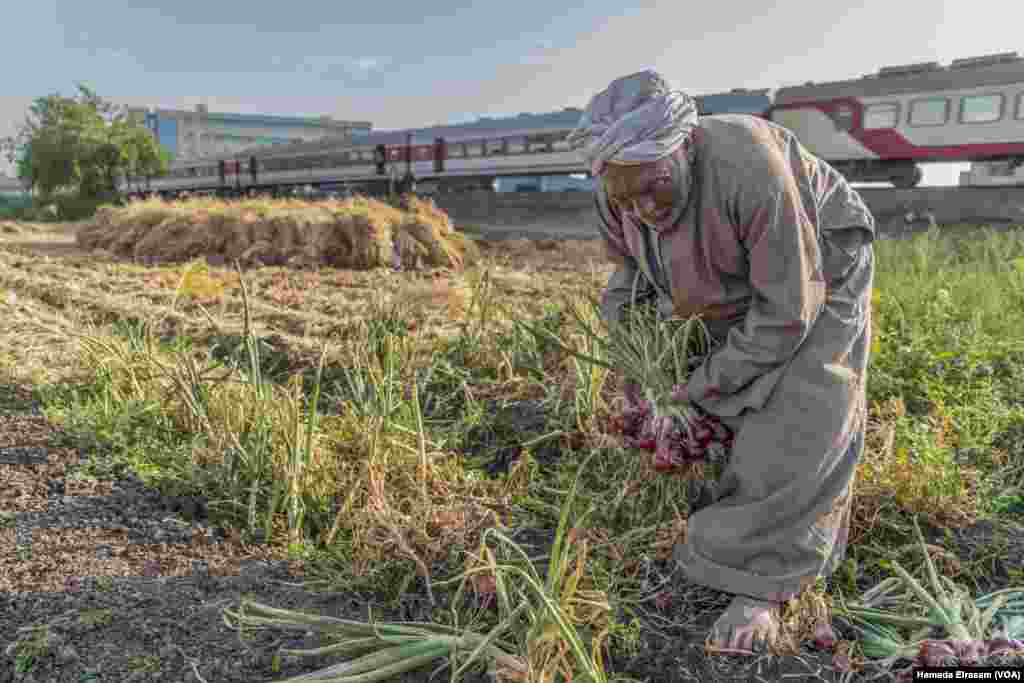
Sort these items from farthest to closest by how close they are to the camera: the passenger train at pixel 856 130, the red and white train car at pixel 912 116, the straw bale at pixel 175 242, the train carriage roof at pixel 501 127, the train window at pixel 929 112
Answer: the train carriage roof at pixel 501 127, the train window at pixel 929 112, the passenger train at pixel 856 130, the red and white train car at pixel 912 116, the straw bale at pixel 175 242

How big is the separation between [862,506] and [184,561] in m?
1.80

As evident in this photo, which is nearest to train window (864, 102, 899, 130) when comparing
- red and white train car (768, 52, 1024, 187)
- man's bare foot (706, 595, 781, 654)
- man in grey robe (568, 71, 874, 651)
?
red and white train car (768, 52, 1024, 187)

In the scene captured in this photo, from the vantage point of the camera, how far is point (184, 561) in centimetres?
177

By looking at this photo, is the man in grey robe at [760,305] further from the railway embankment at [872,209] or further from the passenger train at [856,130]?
the railway embankment at [872,209]

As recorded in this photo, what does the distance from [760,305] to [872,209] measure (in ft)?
44.8

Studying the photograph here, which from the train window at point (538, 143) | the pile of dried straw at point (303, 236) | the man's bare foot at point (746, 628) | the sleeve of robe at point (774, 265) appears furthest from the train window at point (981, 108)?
the man's bare foot at point (746, 628)

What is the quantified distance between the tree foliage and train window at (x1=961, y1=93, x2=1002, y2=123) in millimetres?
31864

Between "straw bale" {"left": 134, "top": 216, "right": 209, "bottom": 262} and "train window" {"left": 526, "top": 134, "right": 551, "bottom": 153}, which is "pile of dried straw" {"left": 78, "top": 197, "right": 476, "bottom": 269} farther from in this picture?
"train window" {"left": 526, "top": 134, "right": 551, "bottom": 153}

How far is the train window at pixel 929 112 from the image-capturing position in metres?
12.9

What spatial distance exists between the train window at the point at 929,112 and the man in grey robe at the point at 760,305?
14.0 metres

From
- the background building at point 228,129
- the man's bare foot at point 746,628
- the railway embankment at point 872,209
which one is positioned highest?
the background building at point 228,129

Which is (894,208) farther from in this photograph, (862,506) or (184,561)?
(184,561)

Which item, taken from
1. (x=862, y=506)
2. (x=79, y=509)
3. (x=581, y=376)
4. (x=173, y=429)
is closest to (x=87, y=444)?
(x=173, y=429)

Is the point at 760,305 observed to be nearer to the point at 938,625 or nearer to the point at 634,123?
the point at 634,123
